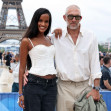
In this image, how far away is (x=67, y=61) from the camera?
264 centimetres

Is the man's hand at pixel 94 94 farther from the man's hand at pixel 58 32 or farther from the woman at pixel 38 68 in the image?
the man's hand at pixel 58 32

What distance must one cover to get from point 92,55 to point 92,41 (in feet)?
0.53

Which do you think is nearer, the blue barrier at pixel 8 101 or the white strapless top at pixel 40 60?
the white strapless top at pixel 40 60

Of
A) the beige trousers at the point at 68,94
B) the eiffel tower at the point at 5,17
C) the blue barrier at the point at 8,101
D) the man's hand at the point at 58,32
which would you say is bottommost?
the blue barrier at the point at 8,101

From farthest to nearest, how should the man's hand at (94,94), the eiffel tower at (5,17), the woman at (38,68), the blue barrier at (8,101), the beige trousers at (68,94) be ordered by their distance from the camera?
the eiffel tower at (5,17) < the blue barrier at (8,101) < the beige trousers at (68,94) < the man's hand at (94,94) < the woman at (38,68)

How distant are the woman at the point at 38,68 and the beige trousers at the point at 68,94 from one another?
0.20m

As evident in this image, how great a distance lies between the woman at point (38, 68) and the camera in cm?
240

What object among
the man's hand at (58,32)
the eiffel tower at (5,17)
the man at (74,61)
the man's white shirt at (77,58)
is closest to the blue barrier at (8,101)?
the man at (74,61)

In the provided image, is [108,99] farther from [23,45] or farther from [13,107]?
[23,45]

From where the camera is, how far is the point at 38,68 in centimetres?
241

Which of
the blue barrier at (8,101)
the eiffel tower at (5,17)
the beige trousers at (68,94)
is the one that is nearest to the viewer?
the beige trousers at (68,94)

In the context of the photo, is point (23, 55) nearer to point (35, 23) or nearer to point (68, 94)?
point (35, 23)

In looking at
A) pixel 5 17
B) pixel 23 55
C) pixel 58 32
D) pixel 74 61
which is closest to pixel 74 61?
pixel 74 61

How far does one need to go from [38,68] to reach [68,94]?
1.79ft
